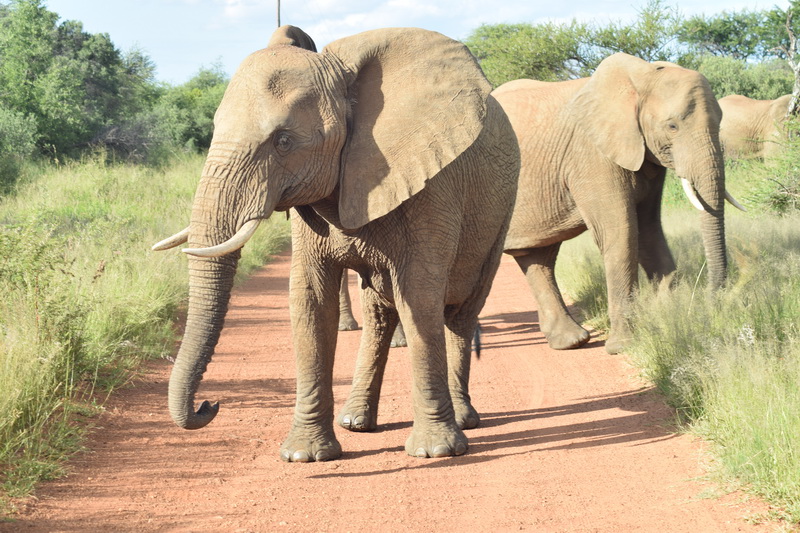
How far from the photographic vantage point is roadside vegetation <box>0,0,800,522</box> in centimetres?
490

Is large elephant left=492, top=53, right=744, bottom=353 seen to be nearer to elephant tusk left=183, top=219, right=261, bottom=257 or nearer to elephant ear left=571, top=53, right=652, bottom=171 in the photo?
elephant ear left=571, top=53, right=652, bottom=171

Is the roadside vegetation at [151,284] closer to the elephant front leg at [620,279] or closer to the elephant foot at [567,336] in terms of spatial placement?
the elephant front leg at [620,279]

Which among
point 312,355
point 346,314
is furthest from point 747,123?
point 312,355

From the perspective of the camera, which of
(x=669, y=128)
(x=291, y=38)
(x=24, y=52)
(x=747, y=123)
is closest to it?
(x=291, y=38)

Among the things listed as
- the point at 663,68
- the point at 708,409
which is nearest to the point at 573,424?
the point at 708,409

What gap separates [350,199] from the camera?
4605 mm

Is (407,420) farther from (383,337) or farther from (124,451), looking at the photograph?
(124,451)

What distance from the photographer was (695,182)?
25.5 feet

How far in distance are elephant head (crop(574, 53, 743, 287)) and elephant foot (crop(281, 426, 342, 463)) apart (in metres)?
3.77

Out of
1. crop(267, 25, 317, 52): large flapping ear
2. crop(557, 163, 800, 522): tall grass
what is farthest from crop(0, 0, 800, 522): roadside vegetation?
crop(267, 25, 317, 52): large flapping ear

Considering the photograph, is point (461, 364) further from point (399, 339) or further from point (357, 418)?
point (399, 339)

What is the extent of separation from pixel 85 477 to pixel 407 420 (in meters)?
2.08

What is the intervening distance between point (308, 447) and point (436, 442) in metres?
0.68

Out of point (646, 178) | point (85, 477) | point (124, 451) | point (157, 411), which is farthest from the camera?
point (646, 178)
